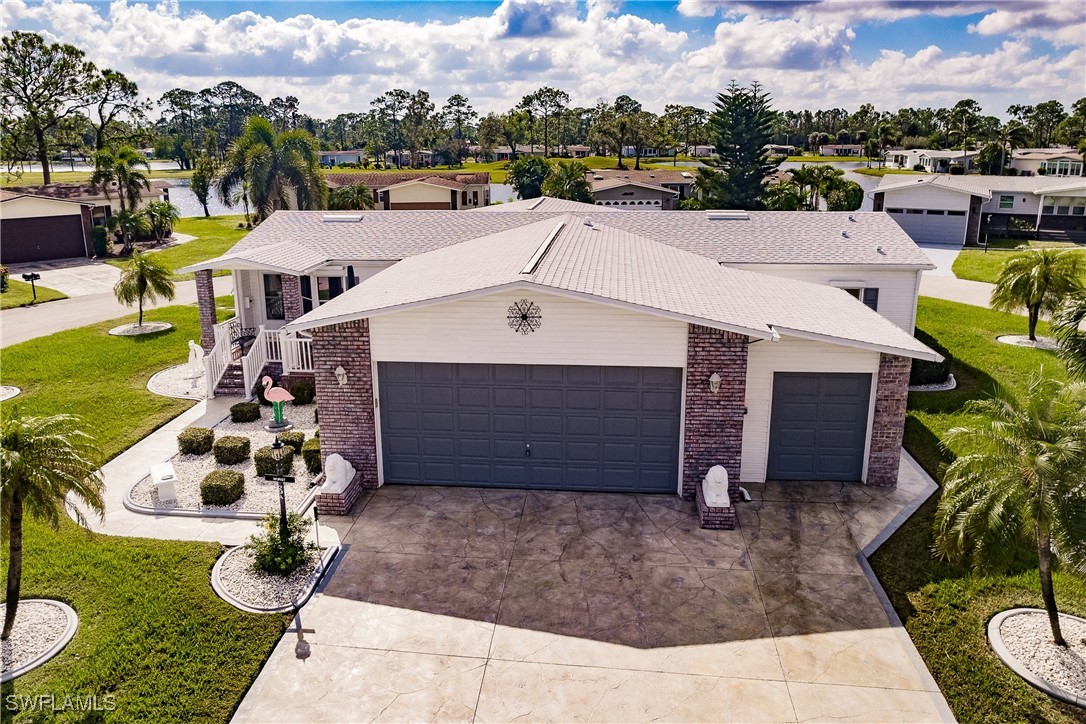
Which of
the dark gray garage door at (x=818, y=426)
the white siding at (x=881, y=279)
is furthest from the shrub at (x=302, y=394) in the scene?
the white siding at (x=881, y=279)

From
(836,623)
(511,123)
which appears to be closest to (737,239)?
(836,623)

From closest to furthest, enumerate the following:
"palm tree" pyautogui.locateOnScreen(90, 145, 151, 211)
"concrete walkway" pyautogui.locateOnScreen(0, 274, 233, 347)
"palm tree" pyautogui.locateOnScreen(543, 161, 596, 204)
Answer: "concrete walkway" pyautogui.locateOnScreen(0, 274, 233, 347) < "palm tree" pyautogui.locateOnScreen(90, 145, 151, 211) < "palm tree" pyautogui.locateOnScreen(543, 161, 596, 204)

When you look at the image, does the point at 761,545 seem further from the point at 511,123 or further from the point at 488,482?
the point at 511,123

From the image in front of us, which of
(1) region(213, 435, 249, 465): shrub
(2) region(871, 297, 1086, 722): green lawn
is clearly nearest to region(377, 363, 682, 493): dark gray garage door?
(1) region(213, 435, 249, 465): shrub

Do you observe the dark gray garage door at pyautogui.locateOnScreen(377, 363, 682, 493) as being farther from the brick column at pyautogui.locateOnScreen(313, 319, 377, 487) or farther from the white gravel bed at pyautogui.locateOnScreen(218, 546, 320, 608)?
the white gravel bed at pyautogui.locateOnScreen(218, 546, 320, 608)

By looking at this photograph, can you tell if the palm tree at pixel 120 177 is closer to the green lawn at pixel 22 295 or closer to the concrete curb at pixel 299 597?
the green lawn at pixel 22 295
